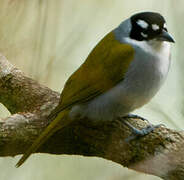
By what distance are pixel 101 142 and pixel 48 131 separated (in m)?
0.34

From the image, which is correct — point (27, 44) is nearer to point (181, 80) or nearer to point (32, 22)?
point (32, 22)

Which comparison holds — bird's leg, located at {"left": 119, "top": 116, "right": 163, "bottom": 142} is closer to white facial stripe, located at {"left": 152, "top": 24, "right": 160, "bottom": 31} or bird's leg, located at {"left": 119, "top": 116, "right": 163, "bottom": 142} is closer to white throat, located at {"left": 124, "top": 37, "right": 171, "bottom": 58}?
white throat, located at {"left": 124, "top": 37, "right": 171, "bottom": 58}

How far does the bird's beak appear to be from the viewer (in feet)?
9.89

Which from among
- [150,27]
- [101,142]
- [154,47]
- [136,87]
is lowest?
[101,142]

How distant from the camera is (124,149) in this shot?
3018 mm

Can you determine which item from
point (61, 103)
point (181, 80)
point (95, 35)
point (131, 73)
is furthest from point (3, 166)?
point (95, 35)

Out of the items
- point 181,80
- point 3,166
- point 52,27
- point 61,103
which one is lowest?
point 3,166

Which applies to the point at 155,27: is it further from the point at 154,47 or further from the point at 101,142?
the point at 101,142

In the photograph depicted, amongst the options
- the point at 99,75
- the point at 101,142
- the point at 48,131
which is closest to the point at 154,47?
the point at 99,75

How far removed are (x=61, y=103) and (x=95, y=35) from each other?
1.44 metres

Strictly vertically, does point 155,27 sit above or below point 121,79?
above

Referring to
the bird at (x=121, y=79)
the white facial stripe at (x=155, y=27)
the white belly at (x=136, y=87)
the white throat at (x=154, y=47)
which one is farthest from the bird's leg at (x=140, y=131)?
the white facial stripe at (x=155, y=27)

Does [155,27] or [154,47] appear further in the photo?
[154,47]

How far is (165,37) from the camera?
3045 millimetres
